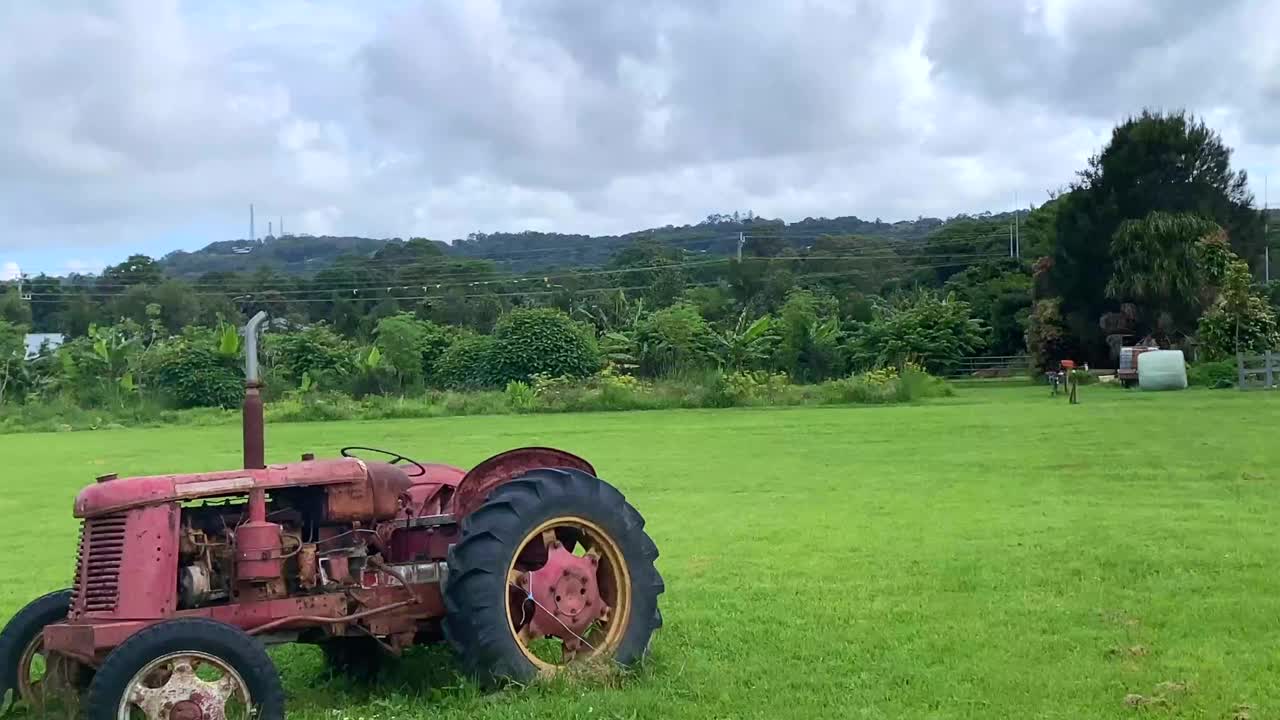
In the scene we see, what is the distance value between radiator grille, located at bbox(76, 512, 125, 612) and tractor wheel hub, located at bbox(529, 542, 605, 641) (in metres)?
1.91

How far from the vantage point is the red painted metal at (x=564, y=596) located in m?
6.12

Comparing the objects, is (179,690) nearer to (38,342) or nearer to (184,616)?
(184,616)

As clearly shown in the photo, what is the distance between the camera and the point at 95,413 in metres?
44.3

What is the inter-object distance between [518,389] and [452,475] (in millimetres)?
37017

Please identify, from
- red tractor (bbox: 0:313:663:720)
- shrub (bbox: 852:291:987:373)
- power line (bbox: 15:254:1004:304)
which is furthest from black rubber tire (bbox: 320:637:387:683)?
power line (bbox: 15:254:1004:304)

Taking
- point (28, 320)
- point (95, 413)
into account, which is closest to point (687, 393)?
point (95, 413)

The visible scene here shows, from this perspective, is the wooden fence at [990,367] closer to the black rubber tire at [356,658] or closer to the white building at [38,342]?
the white building at [38,342]

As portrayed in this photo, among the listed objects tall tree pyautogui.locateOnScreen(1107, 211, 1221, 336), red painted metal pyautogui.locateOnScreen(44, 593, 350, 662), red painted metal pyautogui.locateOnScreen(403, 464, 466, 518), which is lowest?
red painted metal pyautogui.locateOnScreen(44, 593, 350, 662)

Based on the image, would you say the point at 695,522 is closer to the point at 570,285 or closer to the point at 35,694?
the point at 35,694

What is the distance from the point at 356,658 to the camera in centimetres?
681

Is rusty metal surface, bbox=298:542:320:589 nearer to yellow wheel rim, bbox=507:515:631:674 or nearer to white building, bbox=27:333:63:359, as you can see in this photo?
yellow wheel rim, bbox=507:515:631:674

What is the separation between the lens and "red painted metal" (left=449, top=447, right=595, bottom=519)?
6.47 m

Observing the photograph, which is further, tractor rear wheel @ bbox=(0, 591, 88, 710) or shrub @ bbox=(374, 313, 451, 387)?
shrub @ bbox=(374, 313, 451, 387)

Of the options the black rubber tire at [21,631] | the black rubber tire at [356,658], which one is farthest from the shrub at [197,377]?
the black rubber tire at [21,631]
